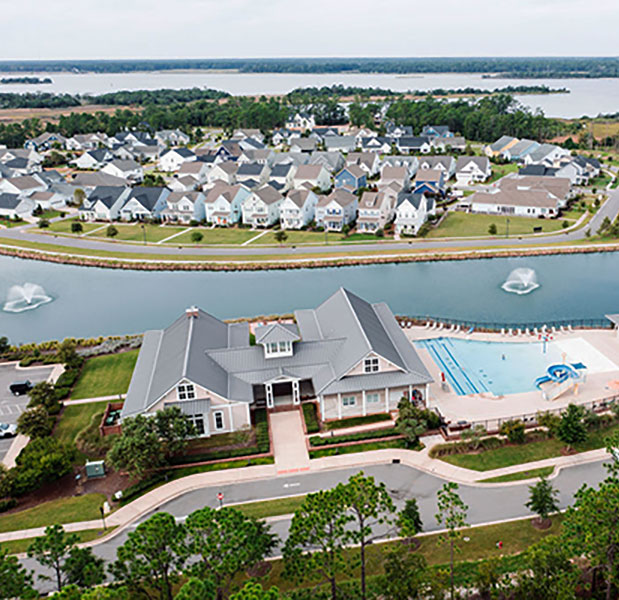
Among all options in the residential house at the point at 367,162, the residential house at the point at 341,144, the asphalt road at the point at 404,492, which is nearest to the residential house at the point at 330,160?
the residential house at the point at 367,162

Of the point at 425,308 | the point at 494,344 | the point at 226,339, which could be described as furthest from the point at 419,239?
the point at 226,339

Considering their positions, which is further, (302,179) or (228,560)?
(302,179)

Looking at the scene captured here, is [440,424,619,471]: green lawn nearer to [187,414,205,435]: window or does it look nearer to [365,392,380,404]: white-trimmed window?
[365,392,380,404]: white-trimmed window

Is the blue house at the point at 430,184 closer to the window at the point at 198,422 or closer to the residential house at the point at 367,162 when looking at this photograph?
the residential house at the point at 367,162

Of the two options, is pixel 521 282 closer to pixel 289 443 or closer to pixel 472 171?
pixel 289 443

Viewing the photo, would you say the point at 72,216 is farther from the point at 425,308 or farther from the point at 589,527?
the point at 589,527

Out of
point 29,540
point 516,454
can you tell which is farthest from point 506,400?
point 29,540
